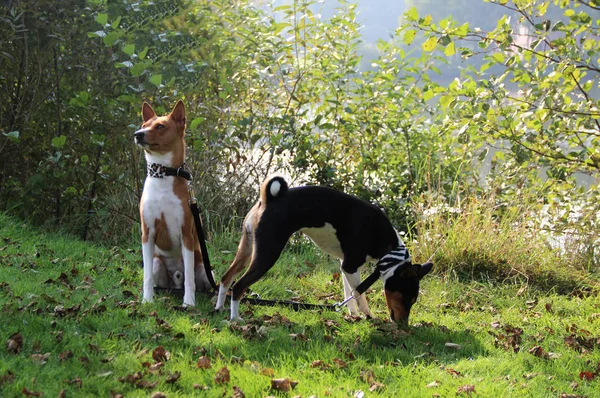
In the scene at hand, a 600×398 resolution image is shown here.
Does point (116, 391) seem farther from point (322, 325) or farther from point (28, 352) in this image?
point (322, 325)

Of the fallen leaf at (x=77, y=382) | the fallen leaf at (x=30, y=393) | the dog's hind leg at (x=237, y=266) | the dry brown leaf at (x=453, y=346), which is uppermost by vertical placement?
the dog's hind leg at (x=237, y=266)

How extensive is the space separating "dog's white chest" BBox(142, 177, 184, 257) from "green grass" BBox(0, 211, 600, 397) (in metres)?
0.57

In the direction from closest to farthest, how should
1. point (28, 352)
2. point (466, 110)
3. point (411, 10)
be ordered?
point (28, 352), point (411, 10), point (466, 110)

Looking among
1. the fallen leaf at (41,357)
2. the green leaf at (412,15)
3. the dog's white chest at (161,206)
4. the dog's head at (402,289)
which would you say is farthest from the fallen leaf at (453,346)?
the fallen leaf at (41,357)

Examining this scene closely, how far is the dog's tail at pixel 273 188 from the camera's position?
4664mm

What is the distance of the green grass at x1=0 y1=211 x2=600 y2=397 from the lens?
11.9 ft

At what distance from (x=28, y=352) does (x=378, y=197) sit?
17.2 ft

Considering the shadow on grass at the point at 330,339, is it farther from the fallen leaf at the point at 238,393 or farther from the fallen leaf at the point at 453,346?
the fallen leaf at the point at 238,393

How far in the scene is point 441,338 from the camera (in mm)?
4844

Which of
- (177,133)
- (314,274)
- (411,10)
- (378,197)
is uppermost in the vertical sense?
(411,10)

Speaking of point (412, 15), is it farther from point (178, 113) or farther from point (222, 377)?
point (222, 377)

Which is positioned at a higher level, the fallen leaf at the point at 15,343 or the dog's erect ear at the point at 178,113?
the dog's erect ear at the point at 178,113

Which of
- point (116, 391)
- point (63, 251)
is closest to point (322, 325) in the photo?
point (116, 391)

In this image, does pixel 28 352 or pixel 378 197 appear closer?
pixel 28 352
